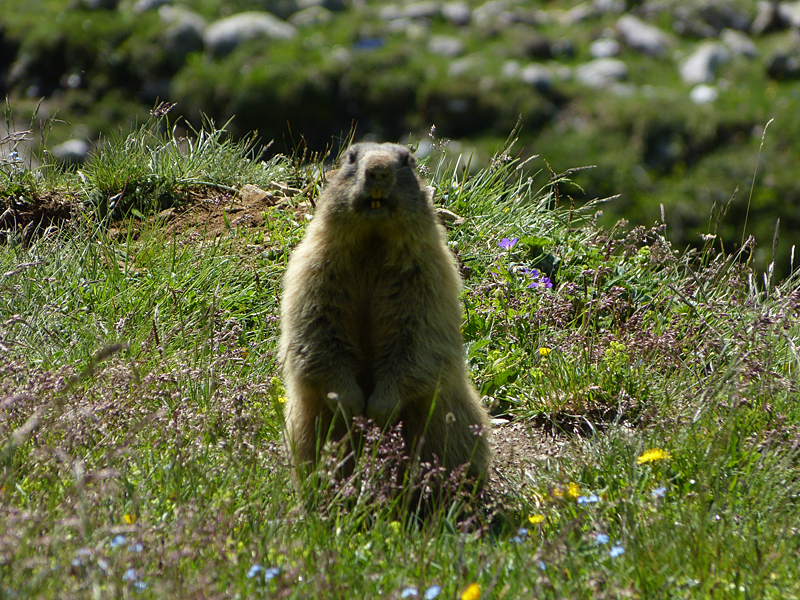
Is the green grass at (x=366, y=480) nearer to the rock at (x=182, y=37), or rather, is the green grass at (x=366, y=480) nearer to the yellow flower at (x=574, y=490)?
the yellow flower at (x=574, y=490)

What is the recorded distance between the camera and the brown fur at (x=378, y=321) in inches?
141

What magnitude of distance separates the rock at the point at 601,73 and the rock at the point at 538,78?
3.03 ft

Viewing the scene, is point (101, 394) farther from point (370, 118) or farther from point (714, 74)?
point (714, 74)

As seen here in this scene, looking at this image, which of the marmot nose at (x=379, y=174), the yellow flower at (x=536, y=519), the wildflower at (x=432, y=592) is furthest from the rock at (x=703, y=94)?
the wildflower at (x=432, y=592)

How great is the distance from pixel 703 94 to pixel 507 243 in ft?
51.1

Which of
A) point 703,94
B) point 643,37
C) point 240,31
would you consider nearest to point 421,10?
point 240,31

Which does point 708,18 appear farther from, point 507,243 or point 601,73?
point 507,243

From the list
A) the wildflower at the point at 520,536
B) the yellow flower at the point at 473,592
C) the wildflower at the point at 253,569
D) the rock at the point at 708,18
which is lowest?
the rock at the point at 708,18

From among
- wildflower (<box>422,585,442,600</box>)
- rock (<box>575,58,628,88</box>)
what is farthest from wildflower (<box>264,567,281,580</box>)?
rock (<box>575,58,628,88</box>)

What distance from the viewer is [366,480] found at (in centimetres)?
308

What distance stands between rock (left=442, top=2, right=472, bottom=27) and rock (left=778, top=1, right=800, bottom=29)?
834cm

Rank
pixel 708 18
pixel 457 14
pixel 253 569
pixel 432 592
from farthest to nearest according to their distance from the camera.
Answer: pixel 457 14 → pixel 708 18 → pixel 253 569 → pixel 432 592

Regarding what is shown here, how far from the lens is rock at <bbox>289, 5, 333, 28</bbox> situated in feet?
76.3

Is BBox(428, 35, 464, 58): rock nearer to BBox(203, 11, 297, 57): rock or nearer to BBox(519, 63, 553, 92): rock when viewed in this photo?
BBox(519, 63, 553, 92): rock
